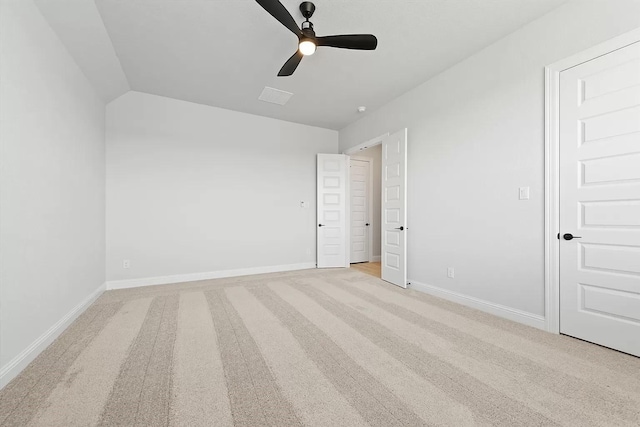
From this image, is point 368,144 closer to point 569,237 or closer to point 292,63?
point 292,63

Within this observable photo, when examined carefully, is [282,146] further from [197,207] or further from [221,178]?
[197,207]

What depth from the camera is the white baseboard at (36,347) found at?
1619mm

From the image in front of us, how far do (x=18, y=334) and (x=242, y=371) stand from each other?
5.05 ft

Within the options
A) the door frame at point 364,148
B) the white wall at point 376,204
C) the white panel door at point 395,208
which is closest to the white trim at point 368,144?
the door frame at point 364,148

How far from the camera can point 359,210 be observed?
622 centimetres

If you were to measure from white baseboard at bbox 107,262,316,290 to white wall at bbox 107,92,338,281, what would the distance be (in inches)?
2.4

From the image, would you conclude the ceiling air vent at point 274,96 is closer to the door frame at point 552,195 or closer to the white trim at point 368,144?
the white trim at point 368,144

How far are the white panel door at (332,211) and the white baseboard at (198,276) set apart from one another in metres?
0.42

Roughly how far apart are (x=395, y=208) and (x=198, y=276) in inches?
131

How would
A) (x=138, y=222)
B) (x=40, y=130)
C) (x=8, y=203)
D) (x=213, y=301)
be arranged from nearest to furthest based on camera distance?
(x=8, y=203), (x=40, y=130), (x=213, y=301), (x=138, y=222)

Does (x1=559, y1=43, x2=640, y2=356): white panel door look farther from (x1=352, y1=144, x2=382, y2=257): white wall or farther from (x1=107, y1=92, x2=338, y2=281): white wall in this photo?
(x1=352, y1=144, x2=382, y2=257): white wall

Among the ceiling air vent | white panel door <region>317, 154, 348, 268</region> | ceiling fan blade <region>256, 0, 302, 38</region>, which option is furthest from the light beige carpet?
the ceiling air vent

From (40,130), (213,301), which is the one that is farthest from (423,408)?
(40,130)

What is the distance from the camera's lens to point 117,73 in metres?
3.22
